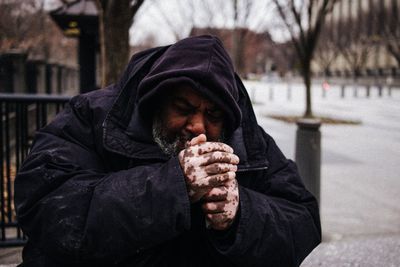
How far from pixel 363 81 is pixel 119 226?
2280 inches

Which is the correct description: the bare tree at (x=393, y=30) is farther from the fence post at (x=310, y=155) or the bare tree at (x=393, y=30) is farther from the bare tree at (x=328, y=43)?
the fence post at (x=310, y=155)

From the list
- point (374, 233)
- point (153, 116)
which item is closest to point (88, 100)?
point (153, 116)

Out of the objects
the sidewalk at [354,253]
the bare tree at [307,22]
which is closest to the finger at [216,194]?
the sidewalk at [354,253]

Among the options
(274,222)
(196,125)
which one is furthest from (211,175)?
(274,222)

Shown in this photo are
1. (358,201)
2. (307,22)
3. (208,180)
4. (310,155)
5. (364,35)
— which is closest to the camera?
(208,180)

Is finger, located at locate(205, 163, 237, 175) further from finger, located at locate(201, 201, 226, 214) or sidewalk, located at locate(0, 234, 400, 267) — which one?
sidewalk, located at locate(0, 234, 400, 267)

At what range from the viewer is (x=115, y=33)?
4.54m

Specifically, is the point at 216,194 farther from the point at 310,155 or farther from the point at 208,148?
the point at 310,155

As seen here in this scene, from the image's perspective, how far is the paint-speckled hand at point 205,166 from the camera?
53.8 inches

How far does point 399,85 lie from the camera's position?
149 feet

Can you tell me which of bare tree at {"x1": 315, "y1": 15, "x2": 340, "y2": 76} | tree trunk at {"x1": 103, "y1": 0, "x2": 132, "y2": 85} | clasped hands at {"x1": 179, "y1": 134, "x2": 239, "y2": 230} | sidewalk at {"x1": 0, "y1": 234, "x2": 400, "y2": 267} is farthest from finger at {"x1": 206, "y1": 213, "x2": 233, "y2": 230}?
bare tree at {"x1": 315, "y1": 15, "x2": 340, "y2": 76}

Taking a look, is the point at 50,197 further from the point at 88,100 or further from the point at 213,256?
the point at 213,256

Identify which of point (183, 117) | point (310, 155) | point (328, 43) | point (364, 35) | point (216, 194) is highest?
point (364, 35)

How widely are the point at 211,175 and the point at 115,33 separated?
3.45 m
